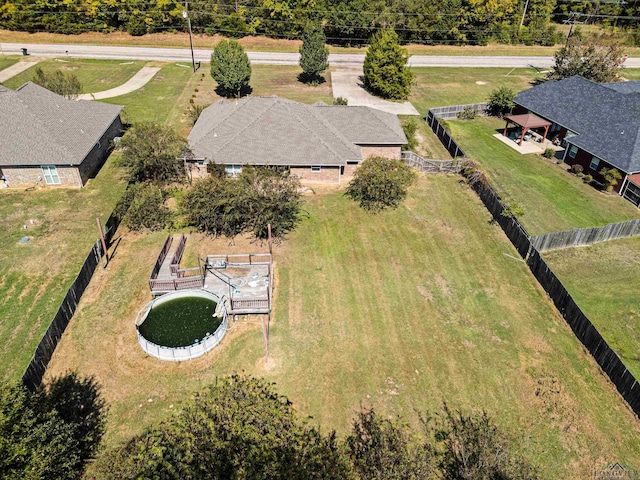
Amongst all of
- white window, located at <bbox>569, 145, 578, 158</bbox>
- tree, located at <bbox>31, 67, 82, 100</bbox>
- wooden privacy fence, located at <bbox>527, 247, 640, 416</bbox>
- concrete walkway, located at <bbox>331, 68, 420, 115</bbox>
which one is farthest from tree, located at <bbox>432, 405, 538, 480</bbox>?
tree, located at <bbox>31, 67, 82, 100</bbox>

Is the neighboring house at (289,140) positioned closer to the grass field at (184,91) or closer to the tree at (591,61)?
the grass field at (184,91)

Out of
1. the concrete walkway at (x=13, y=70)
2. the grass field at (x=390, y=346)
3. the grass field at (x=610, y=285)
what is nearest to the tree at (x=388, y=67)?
the grass field at (x=390, y=346)

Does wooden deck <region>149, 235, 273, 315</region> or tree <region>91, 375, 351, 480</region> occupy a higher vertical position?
tree <region>91, 375, 351, 480</region>

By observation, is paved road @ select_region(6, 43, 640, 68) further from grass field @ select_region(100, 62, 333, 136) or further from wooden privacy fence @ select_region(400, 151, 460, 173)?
wooden privacy fence @ select_region(400, 151, 460, 173)

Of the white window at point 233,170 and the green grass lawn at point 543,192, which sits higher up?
the white window at point 233,170

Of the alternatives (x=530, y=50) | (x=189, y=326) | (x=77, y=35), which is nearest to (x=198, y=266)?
(x=189, y=326)

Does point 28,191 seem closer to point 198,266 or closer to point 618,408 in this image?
point 198,266
